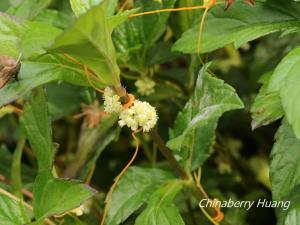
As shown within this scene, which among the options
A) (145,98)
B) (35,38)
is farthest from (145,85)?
(35,38)

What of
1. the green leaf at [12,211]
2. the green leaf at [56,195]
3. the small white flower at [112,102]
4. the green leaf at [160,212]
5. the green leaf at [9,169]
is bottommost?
the green leaf at [9,169]

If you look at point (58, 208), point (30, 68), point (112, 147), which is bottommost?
point (112, 147)

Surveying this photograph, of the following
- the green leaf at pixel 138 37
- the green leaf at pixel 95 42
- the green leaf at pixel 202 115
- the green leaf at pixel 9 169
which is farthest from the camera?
the green leaf at pixel 9 169

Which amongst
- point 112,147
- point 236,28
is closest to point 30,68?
point 236,28

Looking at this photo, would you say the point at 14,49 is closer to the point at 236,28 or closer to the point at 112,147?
the point at 236,28

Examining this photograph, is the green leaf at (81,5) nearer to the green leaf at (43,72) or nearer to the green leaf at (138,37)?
the green leaf at (43,72)

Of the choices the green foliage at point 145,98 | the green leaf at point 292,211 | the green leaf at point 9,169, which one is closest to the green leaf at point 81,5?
the green foliage at point 145,98

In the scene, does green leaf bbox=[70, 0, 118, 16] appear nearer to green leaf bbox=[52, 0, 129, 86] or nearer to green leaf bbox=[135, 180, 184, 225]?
green leaf bbox=[52, 0, 129, 86]
